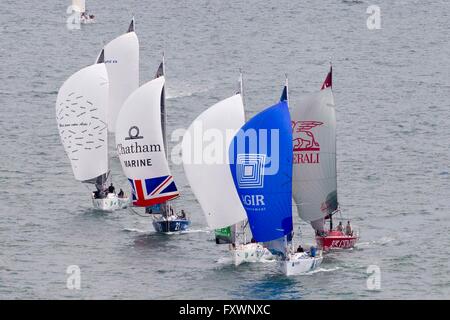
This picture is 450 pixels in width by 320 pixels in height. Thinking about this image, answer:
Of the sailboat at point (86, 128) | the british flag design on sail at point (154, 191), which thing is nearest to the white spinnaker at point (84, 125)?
the sailboat at point (86, 128)

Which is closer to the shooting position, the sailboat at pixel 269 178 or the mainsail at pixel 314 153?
the sailboat at pixel 269 178

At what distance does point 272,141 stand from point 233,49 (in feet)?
322

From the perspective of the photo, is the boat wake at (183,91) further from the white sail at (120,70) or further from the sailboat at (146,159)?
the sailboat at (146,159)

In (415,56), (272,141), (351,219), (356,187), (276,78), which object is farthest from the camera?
(415,56)

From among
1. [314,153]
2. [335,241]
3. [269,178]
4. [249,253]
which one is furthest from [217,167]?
[335,241]

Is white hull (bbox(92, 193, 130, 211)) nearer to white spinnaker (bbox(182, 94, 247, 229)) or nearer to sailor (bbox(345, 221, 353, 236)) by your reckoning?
white spinnaker (bbox(182, 94, 247, 229))

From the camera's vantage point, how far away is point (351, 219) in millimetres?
121375

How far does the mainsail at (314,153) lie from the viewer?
10975cm

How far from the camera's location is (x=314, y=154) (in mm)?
110188

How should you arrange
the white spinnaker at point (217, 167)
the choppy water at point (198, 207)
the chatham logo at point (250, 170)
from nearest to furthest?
the chatham logo at point (250, 170) < the choppy water at point (198, 207) < the white spinnaker at point (217, 167)

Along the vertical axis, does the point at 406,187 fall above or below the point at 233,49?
below

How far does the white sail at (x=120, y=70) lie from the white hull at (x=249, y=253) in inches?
1235
